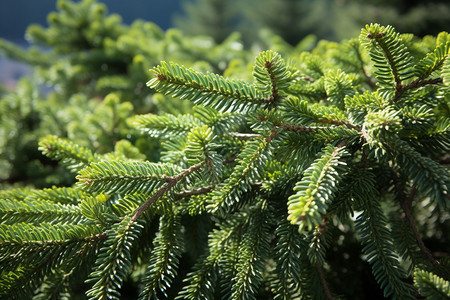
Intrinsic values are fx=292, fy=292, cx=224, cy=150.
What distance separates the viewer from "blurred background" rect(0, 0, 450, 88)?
445 cm

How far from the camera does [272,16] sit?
23.0 ft

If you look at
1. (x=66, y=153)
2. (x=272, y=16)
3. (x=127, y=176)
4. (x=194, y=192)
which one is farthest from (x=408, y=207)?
(x=272, y=16)

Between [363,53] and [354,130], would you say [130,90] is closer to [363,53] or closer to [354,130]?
[363,53]

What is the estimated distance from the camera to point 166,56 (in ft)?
4.25

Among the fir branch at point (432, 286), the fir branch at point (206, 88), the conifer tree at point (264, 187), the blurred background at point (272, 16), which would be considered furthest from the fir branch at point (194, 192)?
the blurred background at point (272, 16)

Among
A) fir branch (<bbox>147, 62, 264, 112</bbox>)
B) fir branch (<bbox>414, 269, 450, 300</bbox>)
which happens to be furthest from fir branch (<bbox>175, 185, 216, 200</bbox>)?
fir branch (<bbox>414, 269, 450, 300</bbox>)

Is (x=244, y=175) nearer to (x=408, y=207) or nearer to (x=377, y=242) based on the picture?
(x=377, y=242)

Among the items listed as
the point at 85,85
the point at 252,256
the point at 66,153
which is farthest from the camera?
the point at 85,85

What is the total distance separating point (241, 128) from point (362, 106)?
0.23m

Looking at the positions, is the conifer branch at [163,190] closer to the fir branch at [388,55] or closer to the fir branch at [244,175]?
the fir branch at [244,175]

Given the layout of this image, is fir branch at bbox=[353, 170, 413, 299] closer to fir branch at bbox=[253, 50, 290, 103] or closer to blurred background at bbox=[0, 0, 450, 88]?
fir branch at bbox=[253, 50, 290, 103]

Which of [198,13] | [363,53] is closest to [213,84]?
[363,53]

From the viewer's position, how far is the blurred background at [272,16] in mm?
4453

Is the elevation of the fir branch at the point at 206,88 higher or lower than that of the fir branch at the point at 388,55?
lower
